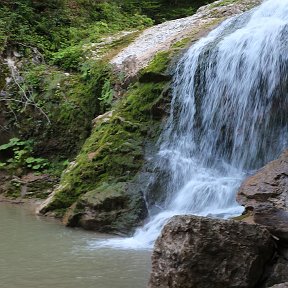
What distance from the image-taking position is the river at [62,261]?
4797mm

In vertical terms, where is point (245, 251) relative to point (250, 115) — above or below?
below

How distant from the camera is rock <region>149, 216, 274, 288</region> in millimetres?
3938

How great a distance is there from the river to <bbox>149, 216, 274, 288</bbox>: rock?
2.65 feet

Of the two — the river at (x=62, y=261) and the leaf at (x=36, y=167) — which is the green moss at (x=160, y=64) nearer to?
the leaf at (x=36, y=167)

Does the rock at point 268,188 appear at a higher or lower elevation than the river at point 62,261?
higher

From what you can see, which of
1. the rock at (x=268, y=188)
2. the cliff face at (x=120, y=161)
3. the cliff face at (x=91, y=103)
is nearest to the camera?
the rock at (x=268, y=188)

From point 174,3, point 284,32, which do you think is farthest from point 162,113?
point 174,3

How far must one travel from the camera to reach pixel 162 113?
898 centimetres

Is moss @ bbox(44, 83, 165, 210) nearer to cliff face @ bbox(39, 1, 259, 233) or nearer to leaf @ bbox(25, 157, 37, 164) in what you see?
cliff face @ bbox(39, 1, 259, 233)

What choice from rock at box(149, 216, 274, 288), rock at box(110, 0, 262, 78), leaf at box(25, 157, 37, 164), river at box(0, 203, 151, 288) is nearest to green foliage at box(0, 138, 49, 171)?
leaf at box(25, 157, 37, 164)

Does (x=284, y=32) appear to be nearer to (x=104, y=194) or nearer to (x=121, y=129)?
(x=121, y=129)

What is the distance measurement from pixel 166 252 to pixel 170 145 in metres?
4.64

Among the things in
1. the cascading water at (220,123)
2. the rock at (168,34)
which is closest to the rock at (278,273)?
the cascading water at (220,123)

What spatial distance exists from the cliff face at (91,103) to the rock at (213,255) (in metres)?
3.23
